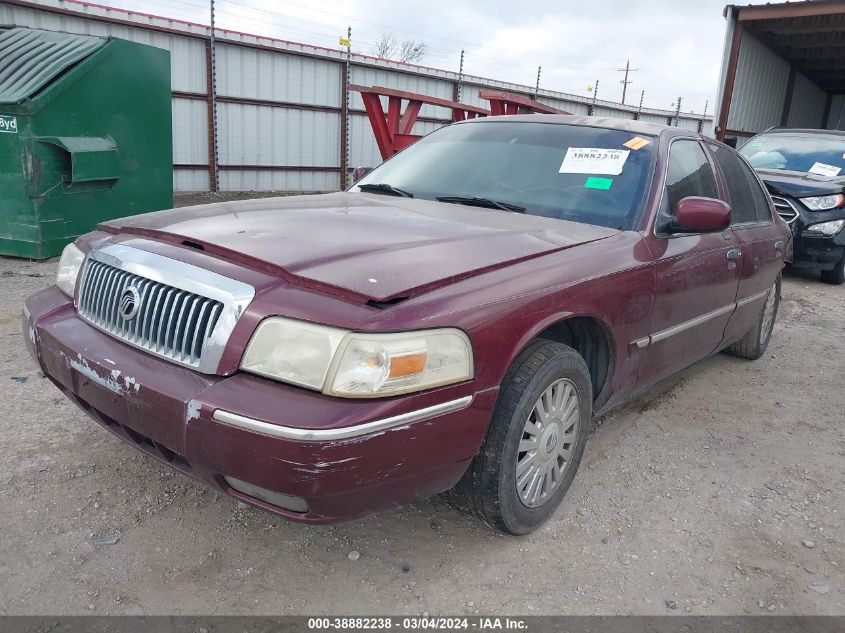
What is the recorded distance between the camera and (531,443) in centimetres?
240

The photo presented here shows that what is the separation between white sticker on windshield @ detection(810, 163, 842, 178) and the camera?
318 inches

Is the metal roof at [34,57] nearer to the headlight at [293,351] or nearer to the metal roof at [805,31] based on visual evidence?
the headlight at [293,351]

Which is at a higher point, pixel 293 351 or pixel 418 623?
pixel 293 351

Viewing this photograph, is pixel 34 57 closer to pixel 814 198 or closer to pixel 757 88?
pixel 814 198

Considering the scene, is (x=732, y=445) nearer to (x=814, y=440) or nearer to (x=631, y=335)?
(x=814, y=440)

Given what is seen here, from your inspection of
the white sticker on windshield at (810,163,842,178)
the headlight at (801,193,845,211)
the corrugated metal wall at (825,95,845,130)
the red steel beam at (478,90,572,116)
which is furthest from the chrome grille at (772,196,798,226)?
the corrugated metal wall at (825,95,845,130)

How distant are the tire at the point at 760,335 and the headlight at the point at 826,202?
3374 mm

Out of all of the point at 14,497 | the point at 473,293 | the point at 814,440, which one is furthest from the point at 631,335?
the point at 14,497

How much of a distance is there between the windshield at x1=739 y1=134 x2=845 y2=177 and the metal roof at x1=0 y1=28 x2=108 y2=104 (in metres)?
7.84

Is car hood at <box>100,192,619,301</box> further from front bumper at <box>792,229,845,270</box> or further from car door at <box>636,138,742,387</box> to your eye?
front bumper at <box>792,229,845,270</box>

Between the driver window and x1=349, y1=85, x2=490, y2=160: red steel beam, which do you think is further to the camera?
x1=349, y1=85, x2=490, y2=160: red steel beam

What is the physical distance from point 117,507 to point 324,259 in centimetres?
131

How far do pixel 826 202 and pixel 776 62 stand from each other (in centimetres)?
831

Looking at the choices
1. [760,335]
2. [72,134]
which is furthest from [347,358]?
[72,134]
